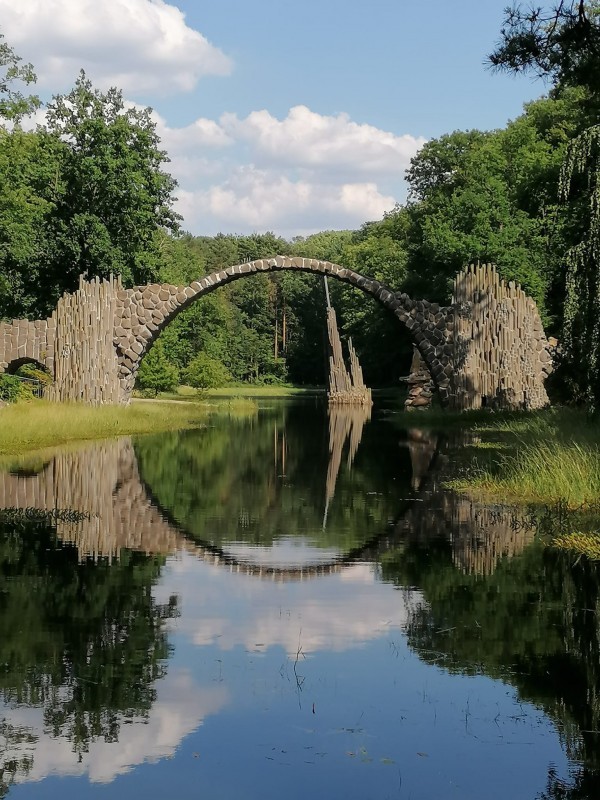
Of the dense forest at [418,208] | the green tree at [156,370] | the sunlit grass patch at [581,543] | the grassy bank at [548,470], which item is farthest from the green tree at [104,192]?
the sunlit grass patch at [581,543]

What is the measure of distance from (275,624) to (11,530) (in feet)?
17.4

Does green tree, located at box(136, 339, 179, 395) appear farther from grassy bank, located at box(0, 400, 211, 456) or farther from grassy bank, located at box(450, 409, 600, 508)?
grassy bank, located at box(450, 409, 600, 508)

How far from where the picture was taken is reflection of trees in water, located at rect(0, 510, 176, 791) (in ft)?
19.7

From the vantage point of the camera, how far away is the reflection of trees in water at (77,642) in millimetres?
5996

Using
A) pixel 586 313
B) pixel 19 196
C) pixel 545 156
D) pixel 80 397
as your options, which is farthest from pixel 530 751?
pixel 545 156

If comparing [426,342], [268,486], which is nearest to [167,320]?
[426,342]

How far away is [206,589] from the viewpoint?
9.80 m

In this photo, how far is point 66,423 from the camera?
29531 millimetres

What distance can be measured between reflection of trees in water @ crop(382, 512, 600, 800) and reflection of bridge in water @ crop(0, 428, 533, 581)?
0.39 m

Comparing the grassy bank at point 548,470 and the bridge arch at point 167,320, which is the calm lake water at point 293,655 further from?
the bridge arch at point 167,320

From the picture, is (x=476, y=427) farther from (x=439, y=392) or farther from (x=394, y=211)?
(x=394, y=211)

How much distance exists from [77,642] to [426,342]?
106ft

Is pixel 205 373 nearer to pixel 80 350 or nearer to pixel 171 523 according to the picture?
pixel 80 350

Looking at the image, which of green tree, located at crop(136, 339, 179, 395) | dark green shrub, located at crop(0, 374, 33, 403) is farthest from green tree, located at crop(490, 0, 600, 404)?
green tree, located at crop(136, 339, 179, 395)
